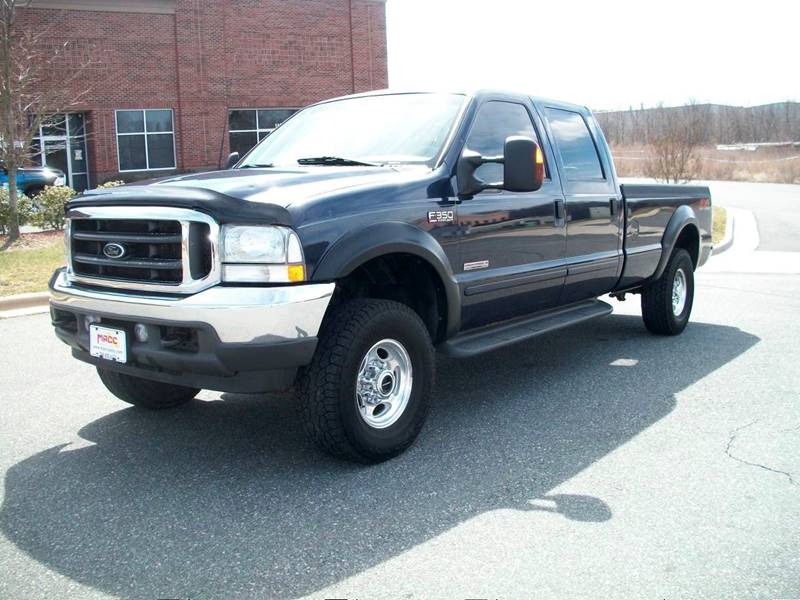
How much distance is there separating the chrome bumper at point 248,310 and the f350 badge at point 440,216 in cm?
89

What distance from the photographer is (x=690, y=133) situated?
89.2ft

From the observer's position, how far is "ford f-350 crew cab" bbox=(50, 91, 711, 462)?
371 centimetres

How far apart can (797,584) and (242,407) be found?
11.0 ft

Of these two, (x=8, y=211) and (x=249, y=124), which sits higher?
(x=249, y=124)

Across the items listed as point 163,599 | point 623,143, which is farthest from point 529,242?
point 623,143

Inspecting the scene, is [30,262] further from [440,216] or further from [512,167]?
[512,167]

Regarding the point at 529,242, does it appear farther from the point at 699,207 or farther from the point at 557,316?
the point at 699,207

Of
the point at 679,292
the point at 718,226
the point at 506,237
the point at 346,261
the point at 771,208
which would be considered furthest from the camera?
the point at 771,208

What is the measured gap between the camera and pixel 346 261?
391 cm

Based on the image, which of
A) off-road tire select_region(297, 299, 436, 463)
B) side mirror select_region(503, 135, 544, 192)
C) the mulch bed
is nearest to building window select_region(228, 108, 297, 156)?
the mulch bed

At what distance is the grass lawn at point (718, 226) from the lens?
15781 millimetres

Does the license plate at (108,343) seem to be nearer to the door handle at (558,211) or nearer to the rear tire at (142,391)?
the rear tire at (142,391)

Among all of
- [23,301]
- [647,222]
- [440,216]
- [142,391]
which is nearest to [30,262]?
→ [23,301]

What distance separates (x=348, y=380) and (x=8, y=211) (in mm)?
12754
